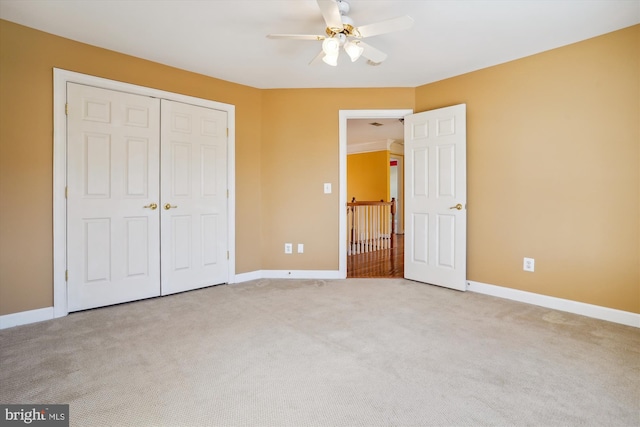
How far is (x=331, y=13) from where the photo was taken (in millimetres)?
2107

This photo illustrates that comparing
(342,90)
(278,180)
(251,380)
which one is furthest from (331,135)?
(251,380)

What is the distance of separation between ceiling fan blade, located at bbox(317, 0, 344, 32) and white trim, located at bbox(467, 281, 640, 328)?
2.99m

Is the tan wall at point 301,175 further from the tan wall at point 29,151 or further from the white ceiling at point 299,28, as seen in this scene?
the tan wall at point 29,151

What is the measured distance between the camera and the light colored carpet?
1.53 metres

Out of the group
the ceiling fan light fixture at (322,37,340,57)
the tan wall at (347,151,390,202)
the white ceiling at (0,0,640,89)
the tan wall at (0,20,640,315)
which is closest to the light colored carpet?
the tan wall at (0,20,640,315)

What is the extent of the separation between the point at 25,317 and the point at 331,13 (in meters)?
3.39

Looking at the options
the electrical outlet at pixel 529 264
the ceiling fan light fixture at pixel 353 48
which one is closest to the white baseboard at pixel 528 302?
the electrical outlet at pixel 529 264

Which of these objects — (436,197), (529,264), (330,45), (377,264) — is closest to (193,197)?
(330,45)

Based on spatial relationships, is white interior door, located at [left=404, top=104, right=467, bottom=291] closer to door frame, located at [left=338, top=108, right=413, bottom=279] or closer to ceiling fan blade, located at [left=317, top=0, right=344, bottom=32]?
door frame, located at [left=338, top=108, right=413, bottom=279]

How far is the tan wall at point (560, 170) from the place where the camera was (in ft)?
8.69

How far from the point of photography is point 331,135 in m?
4.21

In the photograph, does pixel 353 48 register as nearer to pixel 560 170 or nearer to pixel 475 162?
pixel 475 162

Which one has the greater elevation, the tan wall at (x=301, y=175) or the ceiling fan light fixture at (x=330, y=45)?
the ceiling fan light fixture at (x=330, y=45)

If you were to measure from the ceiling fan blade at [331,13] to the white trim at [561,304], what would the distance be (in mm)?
2993
